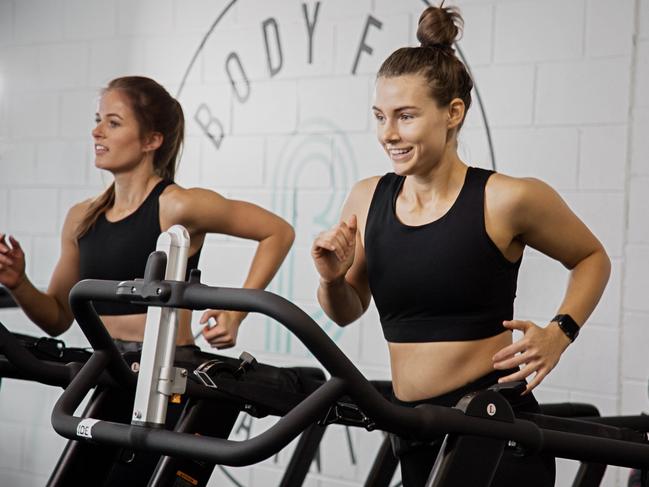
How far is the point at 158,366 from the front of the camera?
1470 millimetres

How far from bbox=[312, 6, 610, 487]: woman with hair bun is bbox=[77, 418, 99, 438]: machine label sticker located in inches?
23.1

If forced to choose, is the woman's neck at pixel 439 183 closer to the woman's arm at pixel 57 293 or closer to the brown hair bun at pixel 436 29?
the brown hair bun at pixel 436 29

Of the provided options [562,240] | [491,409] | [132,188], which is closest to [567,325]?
[562,240]

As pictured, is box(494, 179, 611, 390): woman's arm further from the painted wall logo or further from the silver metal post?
the painted wall logo

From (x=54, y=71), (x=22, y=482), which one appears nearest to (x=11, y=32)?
(x=54, y=71)

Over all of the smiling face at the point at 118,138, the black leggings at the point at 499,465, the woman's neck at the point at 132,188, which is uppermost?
the smiling face at the point at 118,138

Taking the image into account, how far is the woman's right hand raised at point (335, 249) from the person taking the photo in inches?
74.1

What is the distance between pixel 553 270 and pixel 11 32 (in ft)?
9.04

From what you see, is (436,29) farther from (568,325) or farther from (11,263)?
(11,263)

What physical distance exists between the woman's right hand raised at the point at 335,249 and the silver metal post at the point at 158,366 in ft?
1.47

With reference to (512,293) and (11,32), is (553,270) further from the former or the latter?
(11,32)

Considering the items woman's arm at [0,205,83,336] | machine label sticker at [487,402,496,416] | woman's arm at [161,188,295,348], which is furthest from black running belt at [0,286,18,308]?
machine label sticker at [487,402,496,416]

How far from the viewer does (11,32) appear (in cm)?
457

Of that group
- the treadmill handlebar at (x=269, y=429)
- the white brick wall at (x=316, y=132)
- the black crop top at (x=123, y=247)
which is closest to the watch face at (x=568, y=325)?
the treadmill handlebar at (x=269, y=429)
